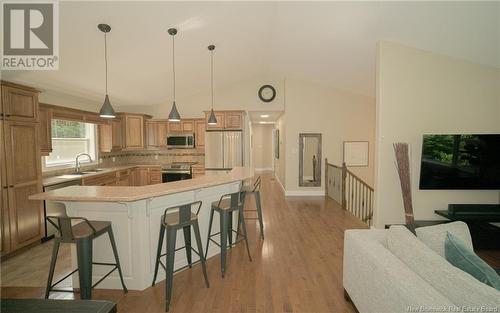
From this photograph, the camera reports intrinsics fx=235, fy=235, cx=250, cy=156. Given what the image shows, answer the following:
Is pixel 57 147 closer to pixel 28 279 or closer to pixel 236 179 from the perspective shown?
pixel 28 279

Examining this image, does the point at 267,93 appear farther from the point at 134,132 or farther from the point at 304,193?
the point at 134,132

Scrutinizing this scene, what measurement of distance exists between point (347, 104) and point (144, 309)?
6383 mm

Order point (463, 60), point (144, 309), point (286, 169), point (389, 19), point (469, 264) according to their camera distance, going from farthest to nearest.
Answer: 1. point (286, 169)
2. point (463, 60)
3. point (389, 19)
4. point (144, 309)
5. point (469, 264)

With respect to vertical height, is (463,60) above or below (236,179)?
above

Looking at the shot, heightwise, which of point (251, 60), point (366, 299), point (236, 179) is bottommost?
point (366, 299)

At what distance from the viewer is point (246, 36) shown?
13.7ft

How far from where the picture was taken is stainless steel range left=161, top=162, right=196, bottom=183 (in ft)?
20.3

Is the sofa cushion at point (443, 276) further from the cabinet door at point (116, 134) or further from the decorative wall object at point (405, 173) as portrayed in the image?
the cabinet door at point (116, 134)

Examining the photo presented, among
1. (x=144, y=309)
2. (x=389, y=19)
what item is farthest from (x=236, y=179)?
(x=389, y=19)

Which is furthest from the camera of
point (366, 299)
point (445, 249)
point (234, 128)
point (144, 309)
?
point (234, 128)

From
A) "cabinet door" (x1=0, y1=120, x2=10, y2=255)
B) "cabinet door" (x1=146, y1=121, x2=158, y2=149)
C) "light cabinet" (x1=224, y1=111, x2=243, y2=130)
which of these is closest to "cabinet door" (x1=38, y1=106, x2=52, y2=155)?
"cabinet door" (x1=0, y1=120, x2=10, y2=255)

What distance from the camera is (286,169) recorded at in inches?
266

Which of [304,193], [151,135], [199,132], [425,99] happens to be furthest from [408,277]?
[151,135]

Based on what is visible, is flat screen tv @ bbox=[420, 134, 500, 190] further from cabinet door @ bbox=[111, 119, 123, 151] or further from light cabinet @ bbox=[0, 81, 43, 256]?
cabinet door @ bbox=[111, 119, 123, 151]
